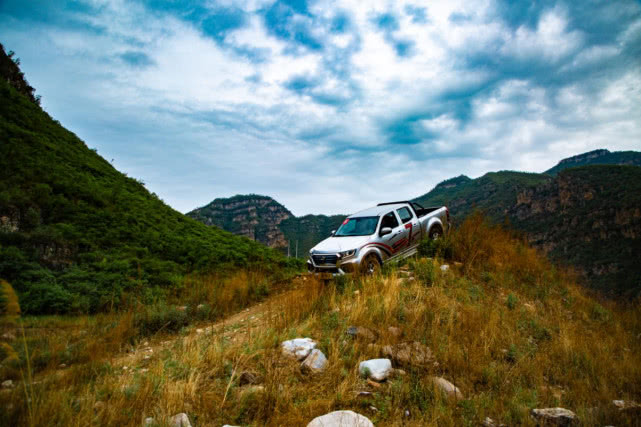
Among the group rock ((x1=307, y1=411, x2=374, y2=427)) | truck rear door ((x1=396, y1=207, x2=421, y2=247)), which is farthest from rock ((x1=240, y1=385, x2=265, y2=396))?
truck rear door ((x1=396, y1=207, x2=421, y2=247))

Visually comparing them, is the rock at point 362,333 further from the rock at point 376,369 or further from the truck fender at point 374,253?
the truck fender at point 374,253

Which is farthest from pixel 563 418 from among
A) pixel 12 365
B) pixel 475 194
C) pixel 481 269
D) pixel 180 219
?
pixel 475 194

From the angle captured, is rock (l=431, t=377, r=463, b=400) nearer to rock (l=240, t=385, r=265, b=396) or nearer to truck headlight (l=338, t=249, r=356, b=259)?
rock (l=240, t=385, r=265, b=396)

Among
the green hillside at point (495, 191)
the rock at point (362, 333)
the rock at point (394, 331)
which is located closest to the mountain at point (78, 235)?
the rock at point (362, 333)

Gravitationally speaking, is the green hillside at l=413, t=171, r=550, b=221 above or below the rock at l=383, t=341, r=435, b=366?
above

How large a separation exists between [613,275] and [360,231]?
8450 cm

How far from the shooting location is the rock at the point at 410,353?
12.5 feet

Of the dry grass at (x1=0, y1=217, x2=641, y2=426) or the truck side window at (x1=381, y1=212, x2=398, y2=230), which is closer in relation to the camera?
the dry grass at (x1=0, y1=217, x2=641, y2=426)

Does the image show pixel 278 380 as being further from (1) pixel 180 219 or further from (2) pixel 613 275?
(2) pixel 613 275

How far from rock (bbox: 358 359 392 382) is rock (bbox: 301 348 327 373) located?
459 mm

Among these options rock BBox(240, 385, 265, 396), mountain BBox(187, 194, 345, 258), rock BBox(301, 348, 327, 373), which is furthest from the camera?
mountain BBox(187, 194, 345, 258)

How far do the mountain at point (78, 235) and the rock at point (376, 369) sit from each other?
5.62 meters

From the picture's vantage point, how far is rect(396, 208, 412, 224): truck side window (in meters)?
9.71

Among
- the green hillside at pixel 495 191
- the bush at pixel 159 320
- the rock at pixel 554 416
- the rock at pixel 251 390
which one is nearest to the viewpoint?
the rock at pixel 554 416
